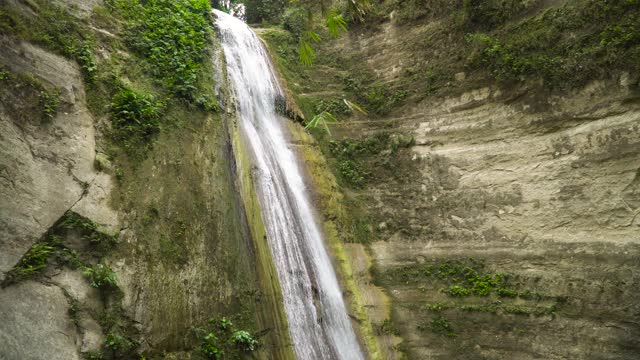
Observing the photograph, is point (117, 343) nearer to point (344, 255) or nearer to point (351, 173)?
point (344, 255)

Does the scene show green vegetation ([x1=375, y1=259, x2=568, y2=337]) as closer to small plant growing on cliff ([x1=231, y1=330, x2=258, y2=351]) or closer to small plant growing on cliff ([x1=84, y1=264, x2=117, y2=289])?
small plant growing on cliff ([x1=231, y1=330, x2=258, y2=351])

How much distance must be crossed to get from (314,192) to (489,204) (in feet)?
11.5

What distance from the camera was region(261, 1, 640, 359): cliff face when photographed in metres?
6.69

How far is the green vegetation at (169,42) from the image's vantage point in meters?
7.43

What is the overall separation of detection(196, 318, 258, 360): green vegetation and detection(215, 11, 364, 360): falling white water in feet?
2.86

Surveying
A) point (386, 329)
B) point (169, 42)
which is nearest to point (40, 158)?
point (169, 42)

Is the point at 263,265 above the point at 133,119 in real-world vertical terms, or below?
below

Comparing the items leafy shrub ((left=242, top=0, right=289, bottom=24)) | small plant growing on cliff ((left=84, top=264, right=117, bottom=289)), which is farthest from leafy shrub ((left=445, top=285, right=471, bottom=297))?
leafy shrub ((left=242, top=0, right=289, bottom=24))

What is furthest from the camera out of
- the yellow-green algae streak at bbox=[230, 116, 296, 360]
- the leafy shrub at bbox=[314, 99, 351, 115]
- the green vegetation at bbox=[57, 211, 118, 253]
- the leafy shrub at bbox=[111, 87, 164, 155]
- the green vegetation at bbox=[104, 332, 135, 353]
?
the leafy shrub at bbox=[314, 99, 351, 115]

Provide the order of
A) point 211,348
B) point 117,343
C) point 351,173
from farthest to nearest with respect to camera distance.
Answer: point 351,173
point 211,348
point 117,343

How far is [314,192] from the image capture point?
29.3 feet

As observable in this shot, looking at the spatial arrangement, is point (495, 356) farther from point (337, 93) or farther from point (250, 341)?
point (337, 93)

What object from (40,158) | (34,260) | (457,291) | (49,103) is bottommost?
(457,291)

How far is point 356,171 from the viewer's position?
32.5 feet
